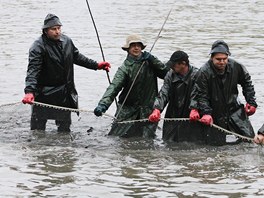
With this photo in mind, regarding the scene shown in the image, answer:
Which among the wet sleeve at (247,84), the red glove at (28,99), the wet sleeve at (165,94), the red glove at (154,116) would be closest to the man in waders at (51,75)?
the red glove at (28,99)

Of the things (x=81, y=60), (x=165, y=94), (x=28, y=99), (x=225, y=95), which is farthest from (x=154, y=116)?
(x=81, y=60)

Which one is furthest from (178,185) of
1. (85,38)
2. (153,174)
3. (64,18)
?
(64,18)

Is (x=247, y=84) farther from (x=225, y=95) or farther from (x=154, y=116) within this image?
(x=154, y=116)

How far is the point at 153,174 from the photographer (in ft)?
34.1

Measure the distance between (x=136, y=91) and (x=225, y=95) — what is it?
157cm

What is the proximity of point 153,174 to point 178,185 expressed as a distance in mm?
Result: 622

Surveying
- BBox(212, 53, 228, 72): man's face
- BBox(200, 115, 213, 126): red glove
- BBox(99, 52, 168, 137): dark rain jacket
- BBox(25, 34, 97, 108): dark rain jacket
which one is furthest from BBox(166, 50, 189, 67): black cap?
BBox(25, 34, 97, 108): dark rain jacket

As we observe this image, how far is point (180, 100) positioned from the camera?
11.8m

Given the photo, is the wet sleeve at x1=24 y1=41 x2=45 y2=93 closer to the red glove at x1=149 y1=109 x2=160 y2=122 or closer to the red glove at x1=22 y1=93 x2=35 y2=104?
the red glove at x1=22 y1=93 x2=35 y2=104

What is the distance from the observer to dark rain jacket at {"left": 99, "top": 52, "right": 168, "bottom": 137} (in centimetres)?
1210

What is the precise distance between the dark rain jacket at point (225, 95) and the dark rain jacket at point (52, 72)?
232 cm

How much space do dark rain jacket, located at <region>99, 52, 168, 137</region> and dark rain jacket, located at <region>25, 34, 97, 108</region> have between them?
85cm

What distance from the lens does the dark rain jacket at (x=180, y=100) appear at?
1157 cm

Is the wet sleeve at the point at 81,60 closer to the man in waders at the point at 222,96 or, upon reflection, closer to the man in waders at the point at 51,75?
the man in waders at the point at 51,75
